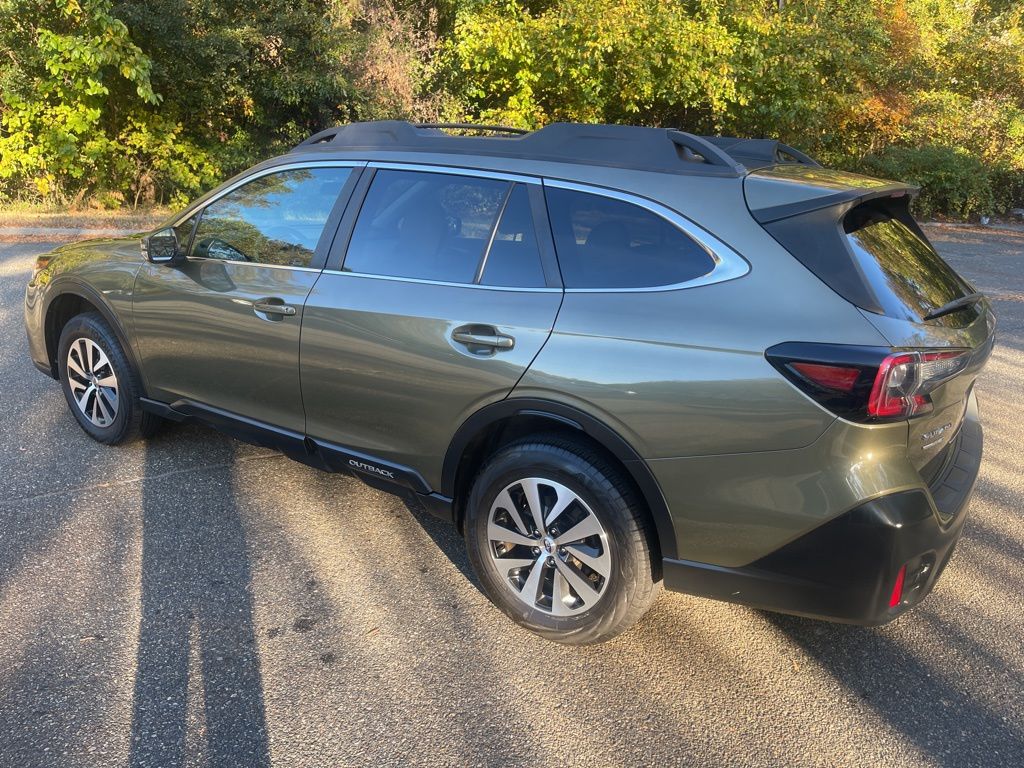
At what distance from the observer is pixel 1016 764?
2.55 meters

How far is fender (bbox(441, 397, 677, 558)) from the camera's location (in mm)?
2762

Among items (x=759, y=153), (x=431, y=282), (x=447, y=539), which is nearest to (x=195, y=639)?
(x=447, y=539)

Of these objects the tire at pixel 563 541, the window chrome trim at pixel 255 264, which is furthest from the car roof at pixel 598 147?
the tire at pixel 563 541

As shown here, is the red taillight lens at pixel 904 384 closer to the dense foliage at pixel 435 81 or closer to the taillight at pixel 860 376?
the taillight at pixel 860 376

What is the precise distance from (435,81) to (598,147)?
11.9m

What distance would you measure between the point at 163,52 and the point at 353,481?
11.6m

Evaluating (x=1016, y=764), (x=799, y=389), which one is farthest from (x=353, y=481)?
(x=1016, y=764)

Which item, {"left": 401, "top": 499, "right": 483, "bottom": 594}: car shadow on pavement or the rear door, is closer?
the rear door

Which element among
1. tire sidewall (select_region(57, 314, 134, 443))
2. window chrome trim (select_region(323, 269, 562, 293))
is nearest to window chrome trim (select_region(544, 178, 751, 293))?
window chrome trim (select_region(323, 269, 562, 293))

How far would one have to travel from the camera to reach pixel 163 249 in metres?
4.06

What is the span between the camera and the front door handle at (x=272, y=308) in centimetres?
359

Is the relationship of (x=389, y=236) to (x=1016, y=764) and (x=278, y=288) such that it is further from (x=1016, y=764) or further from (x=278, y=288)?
(x=1016, y=764)

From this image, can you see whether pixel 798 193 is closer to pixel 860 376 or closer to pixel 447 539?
pixel 860 376

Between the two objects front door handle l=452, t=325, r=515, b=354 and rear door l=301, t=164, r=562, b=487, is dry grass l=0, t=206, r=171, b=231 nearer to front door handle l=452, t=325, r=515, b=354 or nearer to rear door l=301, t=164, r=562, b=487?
rear door l=301, t=164, r=562, b=487
